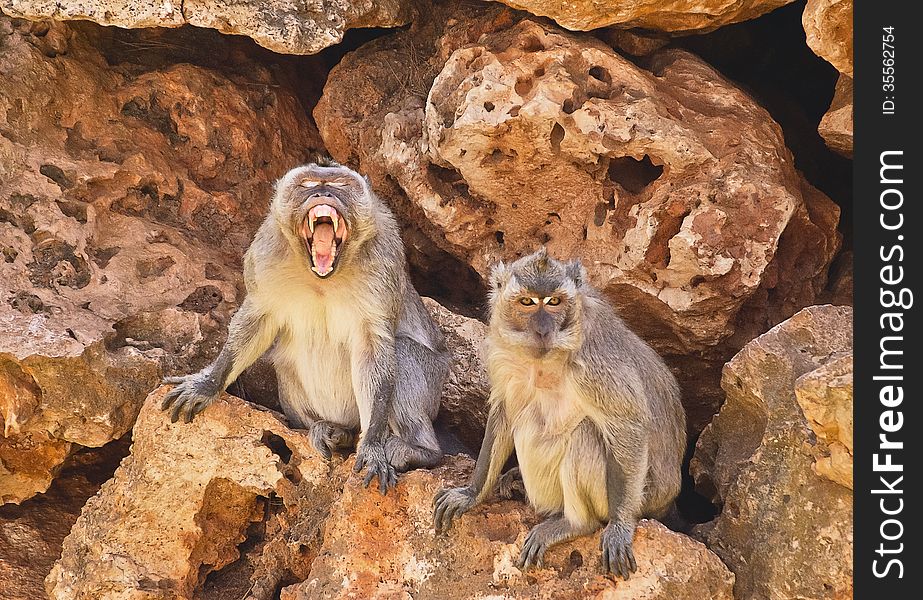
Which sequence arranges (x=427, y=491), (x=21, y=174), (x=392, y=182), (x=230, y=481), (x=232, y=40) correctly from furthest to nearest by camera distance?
1. (x=232, y=40)
2. (x=392, y=182)
3. (x=21, y=174)
4. (x=230, y=481)
5. (x=427, y=491)

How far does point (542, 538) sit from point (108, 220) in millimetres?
3662

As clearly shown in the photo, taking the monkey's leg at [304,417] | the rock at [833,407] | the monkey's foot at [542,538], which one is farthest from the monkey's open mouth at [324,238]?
the rock at [833,407]

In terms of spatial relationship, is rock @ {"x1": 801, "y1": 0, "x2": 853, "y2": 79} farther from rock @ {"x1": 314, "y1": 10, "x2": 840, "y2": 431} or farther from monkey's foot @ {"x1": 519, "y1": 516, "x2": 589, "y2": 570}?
monkey's foot @ {"x1": 519, "y1": 516, "x2": 589, "y2": 570}

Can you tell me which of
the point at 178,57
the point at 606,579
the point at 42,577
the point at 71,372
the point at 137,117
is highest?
the point at 178,57

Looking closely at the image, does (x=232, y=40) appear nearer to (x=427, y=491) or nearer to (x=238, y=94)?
(x=238, y=94)

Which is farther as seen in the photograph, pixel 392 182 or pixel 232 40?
pixel 232 40

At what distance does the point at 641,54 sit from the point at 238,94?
291 cm

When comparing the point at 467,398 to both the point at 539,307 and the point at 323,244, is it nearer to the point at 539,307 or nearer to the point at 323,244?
the point at 323,244

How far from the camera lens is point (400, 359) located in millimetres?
6031

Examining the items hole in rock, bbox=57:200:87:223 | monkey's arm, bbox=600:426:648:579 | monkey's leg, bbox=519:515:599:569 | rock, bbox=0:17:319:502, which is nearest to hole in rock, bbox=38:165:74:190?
rock, bbox=0:17:319:502

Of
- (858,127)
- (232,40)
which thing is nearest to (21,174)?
(232,40)

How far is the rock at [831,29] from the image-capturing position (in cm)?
508

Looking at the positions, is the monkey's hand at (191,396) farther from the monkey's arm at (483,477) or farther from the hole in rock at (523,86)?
the hole in rock at (523,86)

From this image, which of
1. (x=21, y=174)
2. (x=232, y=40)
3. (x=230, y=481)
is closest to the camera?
(x=230, y=481)
